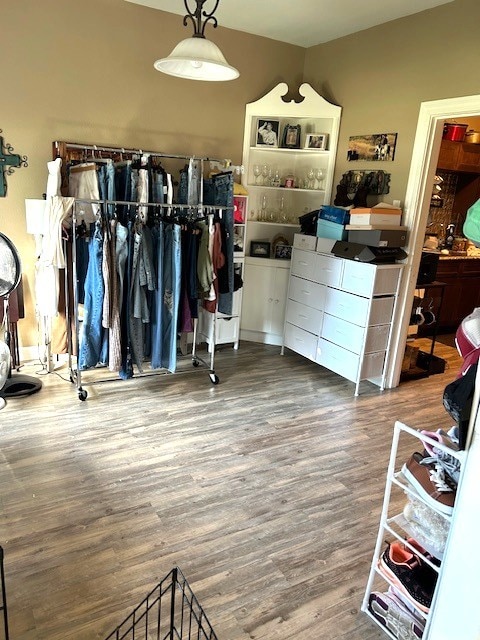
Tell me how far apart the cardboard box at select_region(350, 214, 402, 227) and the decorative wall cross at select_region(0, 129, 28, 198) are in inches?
102

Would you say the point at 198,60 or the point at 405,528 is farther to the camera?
the point at 198,60

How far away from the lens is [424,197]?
12.2ft

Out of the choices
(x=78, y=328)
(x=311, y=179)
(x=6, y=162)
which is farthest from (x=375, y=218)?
(x=6, y=162)

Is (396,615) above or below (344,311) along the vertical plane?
below

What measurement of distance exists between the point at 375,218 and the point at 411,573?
261 centimetres

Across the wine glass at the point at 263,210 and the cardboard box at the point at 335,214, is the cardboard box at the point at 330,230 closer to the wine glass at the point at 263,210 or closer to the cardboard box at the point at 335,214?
the cardboard box at the point at 335,214

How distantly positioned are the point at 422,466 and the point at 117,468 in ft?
5.64

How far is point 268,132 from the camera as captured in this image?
15.1 feet

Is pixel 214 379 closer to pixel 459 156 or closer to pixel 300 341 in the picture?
pixel 300 341

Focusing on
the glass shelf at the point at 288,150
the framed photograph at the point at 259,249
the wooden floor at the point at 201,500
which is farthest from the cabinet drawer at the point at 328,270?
the glass shelf at the point at 288,150

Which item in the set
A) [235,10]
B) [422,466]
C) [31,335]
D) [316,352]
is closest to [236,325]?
[316,352]

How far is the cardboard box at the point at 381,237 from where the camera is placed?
361cm

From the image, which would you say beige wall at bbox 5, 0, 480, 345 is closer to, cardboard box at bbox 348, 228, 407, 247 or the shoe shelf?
cardboard box at bbox 348, 228, 407, 247

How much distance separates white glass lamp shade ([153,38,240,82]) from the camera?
2182 millimetres
